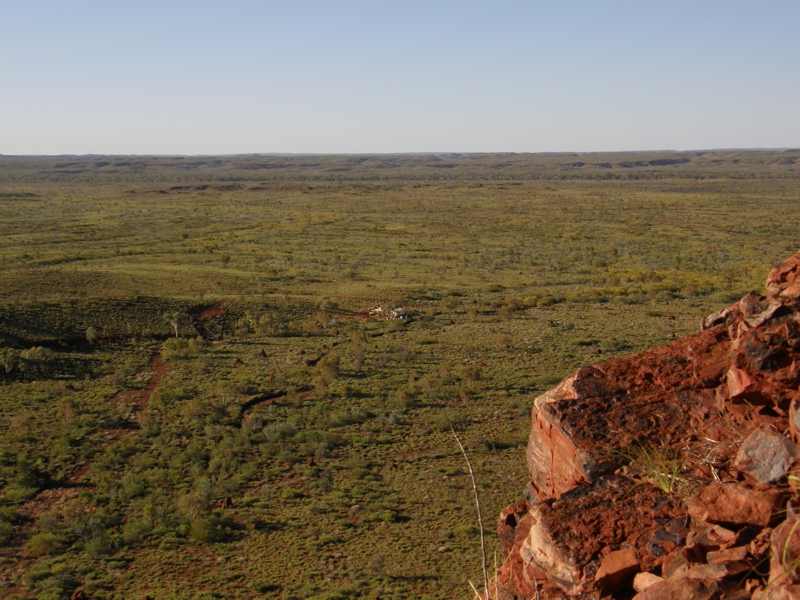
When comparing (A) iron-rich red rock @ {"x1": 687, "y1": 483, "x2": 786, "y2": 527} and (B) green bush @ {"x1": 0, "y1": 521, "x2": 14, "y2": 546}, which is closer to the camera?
(A) iron-rich red rock @ {"x1": 687, "y1": 483, "x2": 786, "y2": 527}

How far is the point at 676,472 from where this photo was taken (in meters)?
5.34

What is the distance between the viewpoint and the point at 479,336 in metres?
30.2

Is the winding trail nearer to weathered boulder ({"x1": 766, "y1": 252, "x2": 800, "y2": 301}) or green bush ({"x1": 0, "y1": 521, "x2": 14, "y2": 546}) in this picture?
green bush ({"x1": 0, "y1": 521, "x2": 14, "y2": 546})

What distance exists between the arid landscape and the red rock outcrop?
2 cm

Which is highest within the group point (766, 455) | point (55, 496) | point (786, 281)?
point (786, 281)

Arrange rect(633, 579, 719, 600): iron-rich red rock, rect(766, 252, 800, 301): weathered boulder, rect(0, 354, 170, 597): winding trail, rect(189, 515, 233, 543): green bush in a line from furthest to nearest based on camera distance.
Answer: rect(189, 515, 233, 543): green bush < rect(0, 354, 170, 597): winding trail < rect(766, 252, 800, 301): weathered boulder < rect(633, 579, 719, 600): iron-rich red rock

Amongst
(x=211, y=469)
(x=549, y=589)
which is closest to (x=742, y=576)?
(x=549, y=589)

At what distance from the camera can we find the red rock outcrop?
4.54m

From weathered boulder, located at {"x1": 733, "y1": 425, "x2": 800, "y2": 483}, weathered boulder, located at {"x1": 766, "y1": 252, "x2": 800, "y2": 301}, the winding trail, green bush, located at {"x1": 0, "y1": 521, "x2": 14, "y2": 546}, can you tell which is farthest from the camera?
green bush, located at {"x1": 0, "y1": 521, "x2": 14, "y2": 546}

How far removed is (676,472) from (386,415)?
51.7 ft

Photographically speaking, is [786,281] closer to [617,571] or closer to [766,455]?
[766,455]

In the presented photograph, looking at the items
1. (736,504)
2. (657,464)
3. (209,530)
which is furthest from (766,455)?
(209,530)

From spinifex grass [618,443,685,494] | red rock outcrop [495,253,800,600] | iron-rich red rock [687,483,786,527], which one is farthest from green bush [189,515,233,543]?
iron-rich red rock [687,483,786,527]

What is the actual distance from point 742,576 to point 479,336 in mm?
26035
